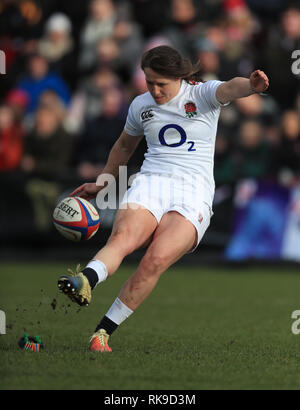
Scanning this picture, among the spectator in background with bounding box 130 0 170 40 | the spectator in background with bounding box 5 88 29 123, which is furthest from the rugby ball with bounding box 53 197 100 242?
the spectator in background with bounding box 130 0 170 40

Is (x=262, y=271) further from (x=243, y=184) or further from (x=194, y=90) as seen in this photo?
(x=194, y=90)

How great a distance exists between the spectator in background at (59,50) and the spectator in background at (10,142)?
179cm

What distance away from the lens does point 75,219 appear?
22.1 feet

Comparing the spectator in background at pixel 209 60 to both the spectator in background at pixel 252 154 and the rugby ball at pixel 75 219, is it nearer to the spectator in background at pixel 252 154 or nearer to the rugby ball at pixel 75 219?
the spectator in background at pixel 252 154

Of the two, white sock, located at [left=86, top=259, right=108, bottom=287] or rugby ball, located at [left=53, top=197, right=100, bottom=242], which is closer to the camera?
white sock, located at [left=86, top=259, right=108, bottom=287]

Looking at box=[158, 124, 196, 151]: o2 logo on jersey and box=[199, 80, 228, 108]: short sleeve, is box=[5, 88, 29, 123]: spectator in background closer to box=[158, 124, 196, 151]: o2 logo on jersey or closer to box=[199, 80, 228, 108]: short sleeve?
box=[158, 124, 196, 151]: o2 logo on jersey

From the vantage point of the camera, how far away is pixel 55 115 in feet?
48.1

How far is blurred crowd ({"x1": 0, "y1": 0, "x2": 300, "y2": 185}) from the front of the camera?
1366 cm

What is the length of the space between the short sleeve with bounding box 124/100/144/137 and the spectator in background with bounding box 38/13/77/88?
9.35 m

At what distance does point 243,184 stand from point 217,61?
223cm

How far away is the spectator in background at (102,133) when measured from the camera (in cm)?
1412

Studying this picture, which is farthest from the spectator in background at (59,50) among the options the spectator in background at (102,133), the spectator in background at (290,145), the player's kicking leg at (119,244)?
the player's kicking leg at (119,244)

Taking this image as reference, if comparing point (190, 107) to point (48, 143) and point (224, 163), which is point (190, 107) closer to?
point (224, 163)
